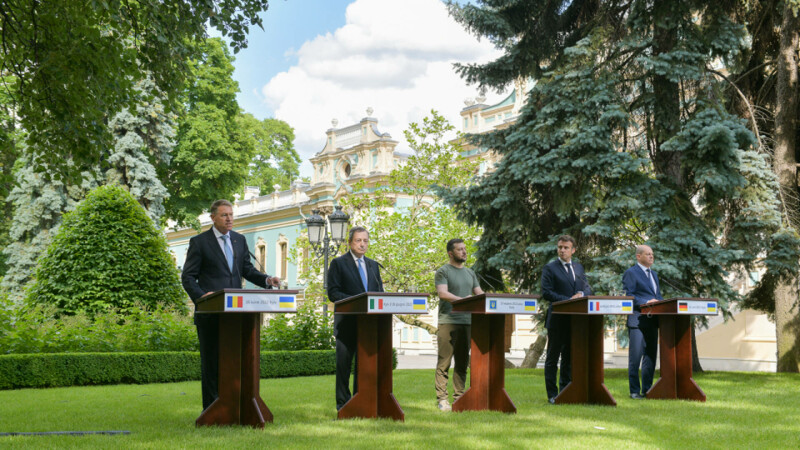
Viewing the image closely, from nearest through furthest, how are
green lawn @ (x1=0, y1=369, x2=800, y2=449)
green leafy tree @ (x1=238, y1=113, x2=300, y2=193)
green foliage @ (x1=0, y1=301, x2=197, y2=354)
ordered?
green lawn @ (x1=0, y1=369, x2=800, y2=449) < green foliage @ (x1=0, y1=301, x2=197, y2=354) < green leafy tree @ (x1=238, y1=113, x2=300, y2=193)

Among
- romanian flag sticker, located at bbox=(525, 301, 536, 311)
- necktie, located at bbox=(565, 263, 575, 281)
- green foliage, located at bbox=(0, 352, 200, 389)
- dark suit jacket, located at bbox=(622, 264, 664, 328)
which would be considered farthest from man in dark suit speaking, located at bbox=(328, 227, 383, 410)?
green foliage, located at bbox=(0, 352, 200, 389)

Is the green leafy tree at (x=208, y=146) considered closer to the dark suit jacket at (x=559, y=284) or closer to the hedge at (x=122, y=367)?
the hedge at (x=122, y=367)

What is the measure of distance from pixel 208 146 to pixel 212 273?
24694 mm

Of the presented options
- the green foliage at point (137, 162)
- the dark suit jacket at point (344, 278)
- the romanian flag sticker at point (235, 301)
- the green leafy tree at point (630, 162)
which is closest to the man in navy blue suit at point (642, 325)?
the green leafy tree at point (630, 162)

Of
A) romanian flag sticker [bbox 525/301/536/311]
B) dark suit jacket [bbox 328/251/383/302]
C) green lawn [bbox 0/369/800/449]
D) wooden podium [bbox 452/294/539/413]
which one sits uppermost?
dark suit jacket [bbox 328/251/383/302]

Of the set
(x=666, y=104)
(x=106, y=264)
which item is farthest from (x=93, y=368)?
(x=666, y=104)

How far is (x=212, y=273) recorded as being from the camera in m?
6.99

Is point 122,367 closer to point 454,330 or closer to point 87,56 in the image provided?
point 87,56

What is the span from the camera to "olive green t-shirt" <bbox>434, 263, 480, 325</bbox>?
8180mm

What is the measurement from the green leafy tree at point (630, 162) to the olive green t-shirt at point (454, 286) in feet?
15.8

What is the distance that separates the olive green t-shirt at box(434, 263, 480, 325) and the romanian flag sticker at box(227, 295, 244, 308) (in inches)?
99.6

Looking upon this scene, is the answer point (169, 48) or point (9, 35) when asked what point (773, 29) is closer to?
point (169, 48)

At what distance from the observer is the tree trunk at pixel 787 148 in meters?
14.1

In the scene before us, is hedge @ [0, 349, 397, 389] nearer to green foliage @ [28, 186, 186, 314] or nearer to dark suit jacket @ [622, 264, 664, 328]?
green foliage @ [28, 186, 186, 314]
